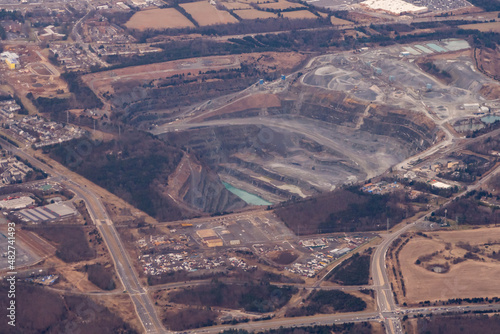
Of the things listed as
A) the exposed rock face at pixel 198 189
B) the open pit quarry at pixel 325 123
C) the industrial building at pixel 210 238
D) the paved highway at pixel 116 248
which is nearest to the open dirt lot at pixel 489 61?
the open pit quarry at pixel 325 123

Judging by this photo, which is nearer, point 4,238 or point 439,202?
point 4,238

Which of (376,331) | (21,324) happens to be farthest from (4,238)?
(376,331)

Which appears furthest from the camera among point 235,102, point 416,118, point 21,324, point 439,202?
point 235,102

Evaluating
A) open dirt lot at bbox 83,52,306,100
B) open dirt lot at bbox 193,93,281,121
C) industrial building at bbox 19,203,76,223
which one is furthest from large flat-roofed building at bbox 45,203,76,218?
open dirt lot at bbox 193,93,281,121

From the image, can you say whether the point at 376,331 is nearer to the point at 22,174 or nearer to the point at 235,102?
the point at 22,174

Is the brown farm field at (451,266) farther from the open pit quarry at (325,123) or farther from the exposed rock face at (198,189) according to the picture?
the exposed rock face at (198,189)

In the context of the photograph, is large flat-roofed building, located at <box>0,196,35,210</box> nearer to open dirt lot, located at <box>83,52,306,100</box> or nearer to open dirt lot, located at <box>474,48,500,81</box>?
open dirt lot, located at <box>83,52,306,100</box>

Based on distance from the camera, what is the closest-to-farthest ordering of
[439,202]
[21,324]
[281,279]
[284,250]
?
[21,324]
[281,279]
[284,250]
[439,202]
